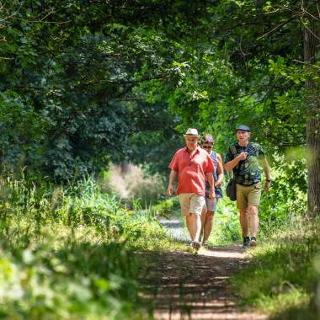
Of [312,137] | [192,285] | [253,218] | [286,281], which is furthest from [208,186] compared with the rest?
[286,281]

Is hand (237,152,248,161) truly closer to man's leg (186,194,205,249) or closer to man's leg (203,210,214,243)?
man's leg (186,194,205,249)

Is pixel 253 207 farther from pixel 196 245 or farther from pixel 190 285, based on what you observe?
pixel 190 285

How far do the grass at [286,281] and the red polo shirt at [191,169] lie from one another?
2.14 meters

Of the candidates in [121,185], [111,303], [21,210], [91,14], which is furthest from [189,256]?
Answer: [121,185]

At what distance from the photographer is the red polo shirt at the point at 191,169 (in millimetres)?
12406

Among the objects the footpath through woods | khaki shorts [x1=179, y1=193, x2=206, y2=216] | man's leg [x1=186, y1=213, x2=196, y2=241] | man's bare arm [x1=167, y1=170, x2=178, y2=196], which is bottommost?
A: the footpath through woods

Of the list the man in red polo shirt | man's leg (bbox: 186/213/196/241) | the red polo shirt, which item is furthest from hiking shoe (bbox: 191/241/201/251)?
the red polo shirt

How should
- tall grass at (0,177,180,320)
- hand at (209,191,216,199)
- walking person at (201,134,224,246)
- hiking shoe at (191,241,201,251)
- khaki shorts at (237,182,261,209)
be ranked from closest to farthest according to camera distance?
tall grass at (0,177,180,320) < hiking shoe at (191,241,201,251) < khaki shorts at (237,182,261,209) < hand at (209,191,216,199) < walking person at (201,134,224,246)

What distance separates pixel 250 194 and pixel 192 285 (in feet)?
14.8

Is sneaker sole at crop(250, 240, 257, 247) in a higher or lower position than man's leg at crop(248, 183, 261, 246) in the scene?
lower

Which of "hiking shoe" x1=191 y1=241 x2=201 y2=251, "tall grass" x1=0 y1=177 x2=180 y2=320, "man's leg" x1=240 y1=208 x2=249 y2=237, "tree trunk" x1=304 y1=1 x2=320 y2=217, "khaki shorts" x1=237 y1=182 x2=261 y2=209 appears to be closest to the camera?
"tall grass" x1=0 y1=177 x2=180 y2=320

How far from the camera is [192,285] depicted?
8.57 m

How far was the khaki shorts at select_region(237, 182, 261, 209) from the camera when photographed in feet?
42.2

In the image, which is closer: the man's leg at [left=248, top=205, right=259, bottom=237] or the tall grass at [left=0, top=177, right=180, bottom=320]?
the tall grass at [left=0, top=177, right=180, bottom=320]
